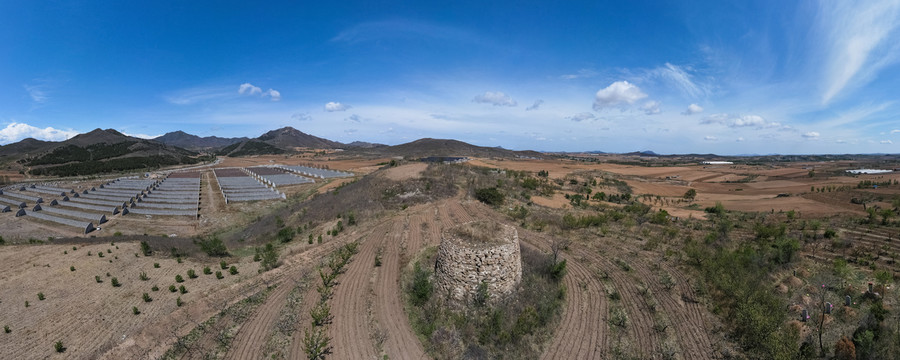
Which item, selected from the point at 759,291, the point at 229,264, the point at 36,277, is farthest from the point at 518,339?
the point at 36,277

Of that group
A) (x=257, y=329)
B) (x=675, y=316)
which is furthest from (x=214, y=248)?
(x=675, y=316)

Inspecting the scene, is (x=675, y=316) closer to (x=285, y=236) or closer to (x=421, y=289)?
(x=421, y=289)

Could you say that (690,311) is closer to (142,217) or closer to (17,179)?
(142,217)

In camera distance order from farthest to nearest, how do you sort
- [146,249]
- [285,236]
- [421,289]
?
[285,236], [146,249], [421,289]

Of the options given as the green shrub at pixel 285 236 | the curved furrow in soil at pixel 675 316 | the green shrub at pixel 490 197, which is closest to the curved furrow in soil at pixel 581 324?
the curved furrow in soil at pixel 675 316

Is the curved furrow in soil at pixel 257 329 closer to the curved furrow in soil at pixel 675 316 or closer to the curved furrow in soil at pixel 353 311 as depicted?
the curved furrow in soil at pixel 353 311

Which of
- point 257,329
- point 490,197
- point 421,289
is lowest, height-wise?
point 257,329
